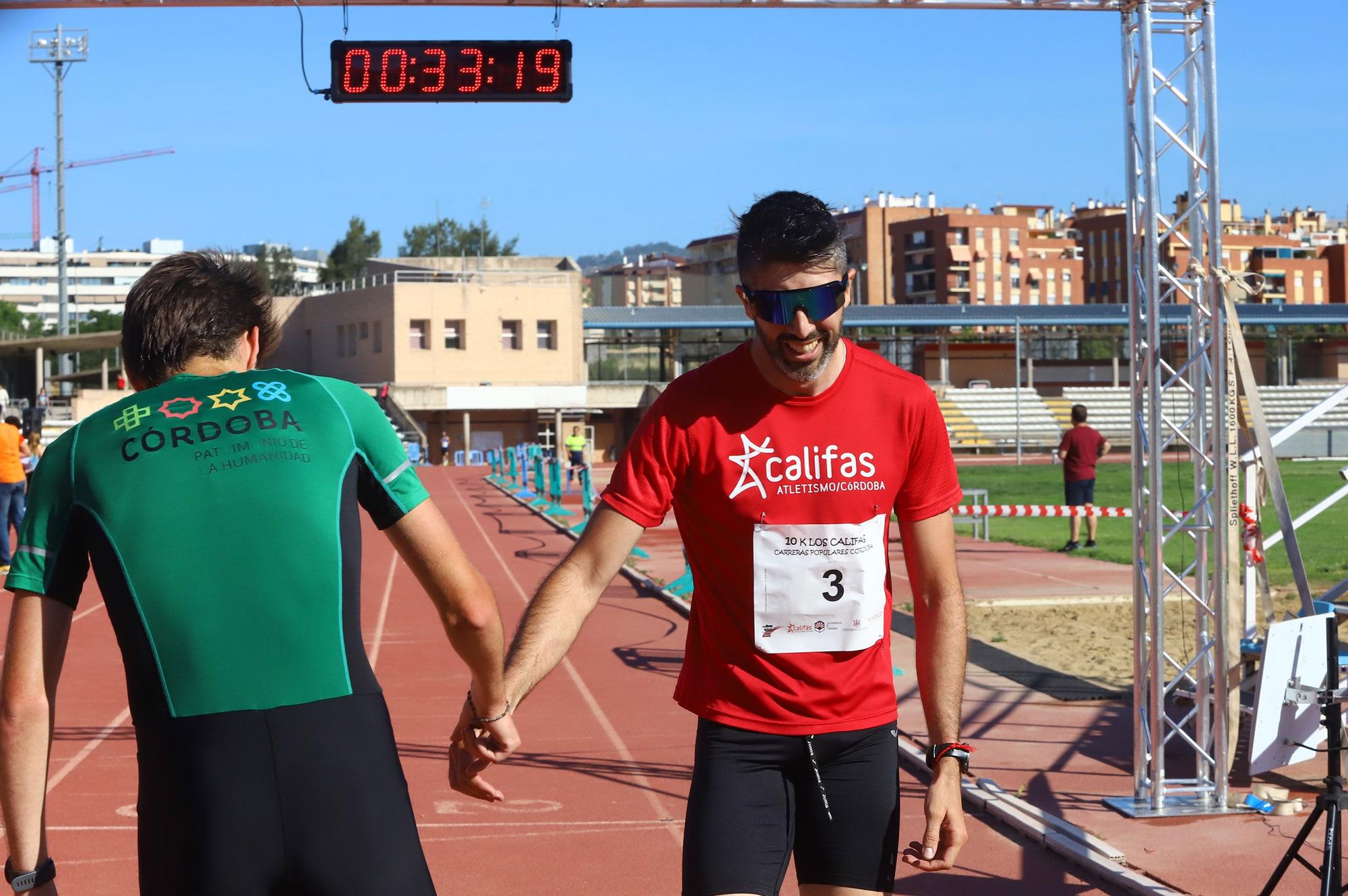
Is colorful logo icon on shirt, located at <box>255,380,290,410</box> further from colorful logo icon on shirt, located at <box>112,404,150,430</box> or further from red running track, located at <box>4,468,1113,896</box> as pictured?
red running track, located at <box>4,468,1113,896</box>

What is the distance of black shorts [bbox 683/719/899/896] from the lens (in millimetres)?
3104

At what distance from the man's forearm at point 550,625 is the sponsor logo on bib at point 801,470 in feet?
1.32

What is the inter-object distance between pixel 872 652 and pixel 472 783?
0.91 meters

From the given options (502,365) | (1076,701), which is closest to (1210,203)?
(1076,701)

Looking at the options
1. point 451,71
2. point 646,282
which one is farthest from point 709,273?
point 451,71

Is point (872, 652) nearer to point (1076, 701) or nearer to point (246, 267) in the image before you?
point (246, 267)

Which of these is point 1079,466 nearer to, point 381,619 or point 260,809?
point 381,619

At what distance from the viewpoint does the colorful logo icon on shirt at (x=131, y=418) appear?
99.8 inches

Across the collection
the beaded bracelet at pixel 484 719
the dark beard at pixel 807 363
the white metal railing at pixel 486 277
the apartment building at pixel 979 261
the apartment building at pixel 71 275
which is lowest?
the beaded bracelet at pixel 484 719

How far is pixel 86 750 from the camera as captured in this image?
8094 mm

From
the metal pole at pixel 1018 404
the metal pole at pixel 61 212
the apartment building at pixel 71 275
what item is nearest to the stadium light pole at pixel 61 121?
the metal pole at pixel 61 212

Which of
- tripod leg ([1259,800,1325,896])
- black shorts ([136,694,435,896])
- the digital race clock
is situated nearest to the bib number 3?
black shorts ([136,694,435,896])

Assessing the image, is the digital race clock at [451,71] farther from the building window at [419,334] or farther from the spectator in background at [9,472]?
the building window at [419,334]

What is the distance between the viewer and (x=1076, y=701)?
371 inches
